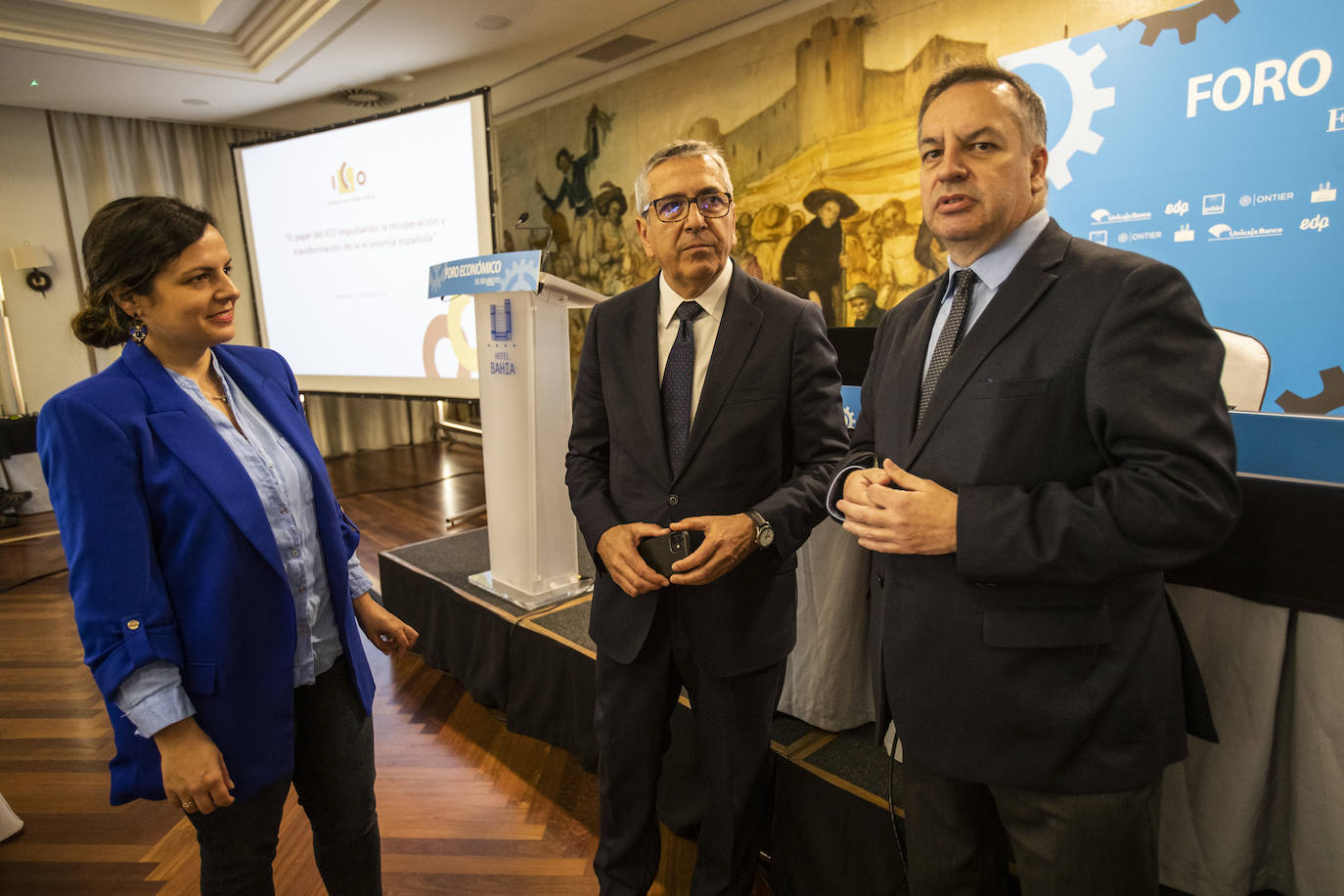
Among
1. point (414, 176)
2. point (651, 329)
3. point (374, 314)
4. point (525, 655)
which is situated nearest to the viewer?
point (651, 329)

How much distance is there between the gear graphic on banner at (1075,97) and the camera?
334 centimetres

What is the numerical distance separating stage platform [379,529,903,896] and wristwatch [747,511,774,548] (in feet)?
2.33

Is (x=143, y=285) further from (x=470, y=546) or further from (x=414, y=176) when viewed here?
(x=414, y=176)

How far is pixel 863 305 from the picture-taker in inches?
181

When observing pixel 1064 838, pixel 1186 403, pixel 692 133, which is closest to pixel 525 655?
pixel 1064 838

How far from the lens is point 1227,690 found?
1.34m

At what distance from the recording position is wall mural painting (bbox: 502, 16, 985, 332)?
424 cm

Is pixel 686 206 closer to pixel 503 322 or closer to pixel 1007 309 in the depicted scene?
pixel 1007 309

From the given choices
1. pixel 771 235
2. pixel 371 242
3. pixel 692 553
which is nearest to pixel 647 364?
pixel 692 553

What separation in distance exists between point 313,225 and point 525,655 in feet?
14.1

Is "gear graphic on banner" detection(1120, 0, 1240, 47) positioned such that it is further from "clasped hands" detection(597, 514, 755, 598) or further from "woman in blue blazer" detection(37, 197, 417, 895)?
"woman in blue blazer" detection(37, 197, 417, 895)

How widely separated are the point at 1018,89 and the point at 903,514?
0.65 m

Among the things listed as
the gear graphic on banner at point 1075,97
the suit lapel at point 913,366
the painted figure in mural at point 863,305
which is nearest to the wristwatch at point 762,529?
the suit lapel at point 913,366

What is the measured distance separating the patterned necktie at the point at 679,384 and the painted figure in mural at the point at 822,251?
10.6ft
